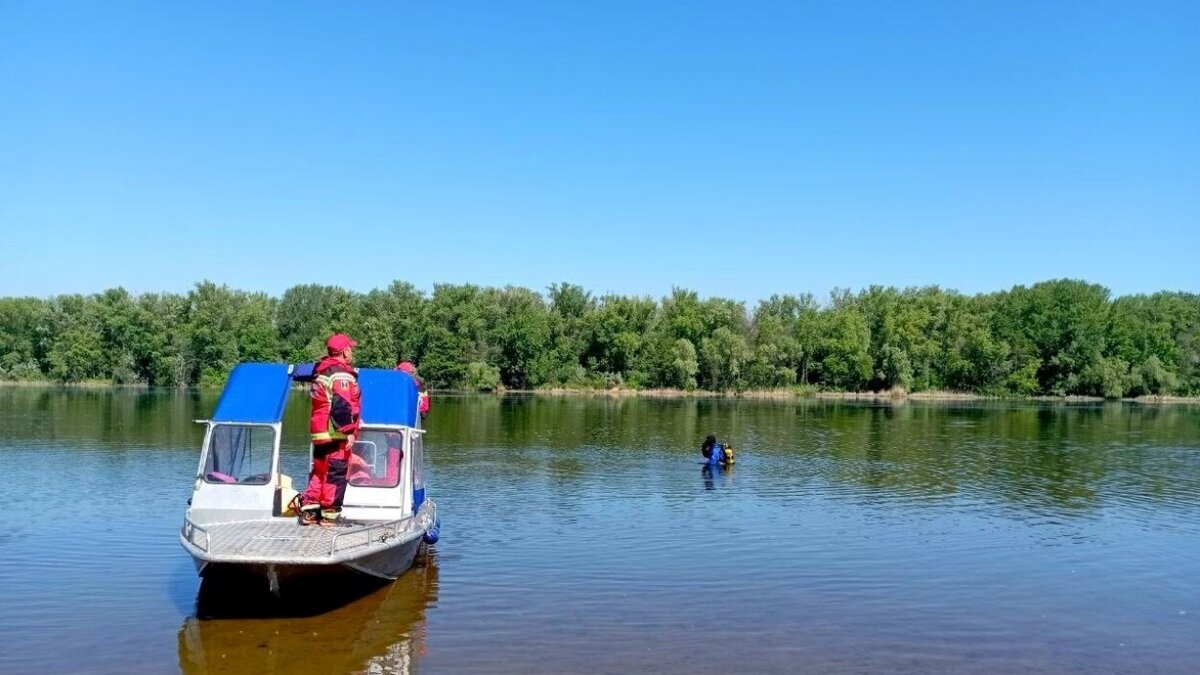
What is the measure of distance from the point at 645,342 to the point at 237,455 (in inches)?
3701

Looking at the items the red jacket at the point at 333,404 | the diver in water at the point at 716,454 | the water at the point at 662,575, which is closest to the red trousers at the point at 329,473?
the red jacket at the point at 333,404

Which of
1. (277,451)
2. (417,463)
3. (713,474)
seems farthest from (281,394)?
(713,474)

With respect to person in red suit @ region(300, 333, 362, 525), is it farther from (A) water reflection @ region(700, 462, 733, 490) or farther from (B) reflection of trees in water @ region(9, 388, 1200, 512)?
(A) water reflection @ region(700, 462, 733, 490)

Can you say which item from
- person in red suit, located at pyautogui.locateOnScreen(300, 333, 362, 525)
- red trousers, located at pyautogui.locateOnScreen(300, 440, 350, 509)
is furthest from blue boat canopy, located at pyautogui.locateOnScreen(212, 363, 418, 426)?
red trousers, located at pyautogui.locateOnScreen(300, 440, 350, 509)

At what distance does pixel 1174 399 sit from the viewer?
337 ft

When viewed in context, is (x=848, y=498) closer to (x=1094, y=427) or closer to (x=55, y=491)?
(x=55, y=491)

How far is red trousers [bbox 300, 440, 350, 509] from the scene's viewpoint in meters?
12.7

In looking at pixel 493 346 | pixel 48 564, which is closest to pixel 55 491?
pixel 48 564

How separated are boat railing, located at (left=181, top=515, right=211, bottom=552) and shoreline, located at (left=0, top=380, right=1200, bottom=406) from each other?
83.9 meters

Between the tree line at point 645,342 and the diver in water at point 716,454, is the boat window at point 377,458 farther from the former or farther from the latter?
the tree line at point 645,342

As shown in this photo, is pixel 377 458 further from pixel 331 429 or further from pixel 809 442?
pixel 809 442

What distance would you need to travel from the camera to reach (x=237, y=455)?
1426 cm

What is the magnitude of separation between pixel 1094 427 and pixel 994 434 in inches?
433

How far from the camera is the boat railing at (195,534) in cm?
1157
